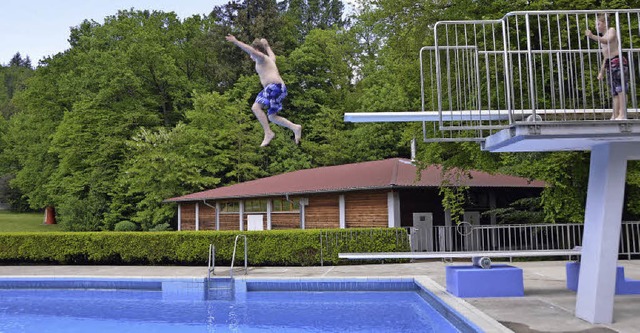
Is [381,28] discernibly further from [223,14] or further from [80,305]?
[223,14]

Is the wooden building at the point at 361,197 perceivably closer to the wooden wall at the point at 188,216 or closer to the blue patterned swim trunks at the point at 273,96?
the wooden wall at the point at 188,216

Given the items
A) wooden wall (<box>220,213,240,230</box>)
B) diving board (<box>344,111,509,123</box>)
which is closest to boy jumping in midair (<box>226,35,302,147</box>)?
diving board (<box>344,111,509,123</box>)

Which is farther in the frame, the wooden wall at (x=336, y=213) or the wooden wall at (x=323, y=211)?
the wooden wall at (x=323, y=211)

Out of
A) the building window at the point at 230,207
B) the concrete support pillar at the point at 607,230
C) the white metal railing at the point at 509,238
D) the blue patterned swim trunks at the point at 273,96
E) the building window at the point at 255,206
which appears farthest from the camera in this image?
the building window at the point at 230,207

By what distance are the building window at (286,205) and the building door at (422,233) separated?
519 centimetres

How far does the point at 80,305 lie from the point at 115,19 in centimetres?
3468

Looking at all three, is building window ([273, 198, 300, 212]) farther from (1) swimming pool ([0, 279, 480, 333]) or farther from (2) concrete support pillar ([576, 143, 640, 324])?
(2) concrete support pillar ([576, 143, 640, 324])

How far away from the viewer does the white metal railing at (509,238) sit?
17219 millimetres

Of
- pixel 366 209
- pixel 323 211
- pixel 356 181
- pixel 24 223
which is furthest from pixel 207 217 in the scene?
pixel 24 223

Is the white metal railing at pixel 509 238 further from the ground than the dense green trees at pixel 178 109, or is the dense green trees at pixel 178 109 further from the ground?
the dense green trees at pixel 178 109

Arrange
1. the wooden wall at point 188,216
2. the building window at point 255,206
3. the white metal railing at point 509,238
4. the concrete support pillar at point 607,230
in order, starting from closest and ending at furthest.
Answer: the concrete support pillar at point 607,230
the white metal railing at point 509,238
the building window at point 255,206
the wooden wall at point 188,216

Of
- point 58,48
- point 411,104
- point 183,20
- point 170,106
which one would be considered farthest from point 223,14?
point 411,104

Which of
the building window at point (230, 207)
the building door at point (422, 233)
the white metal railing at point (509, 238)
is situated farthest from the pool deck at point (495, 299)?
the building window at point (230, 207)

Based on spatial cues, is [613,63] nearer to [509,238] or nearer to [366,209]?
[509,238]
